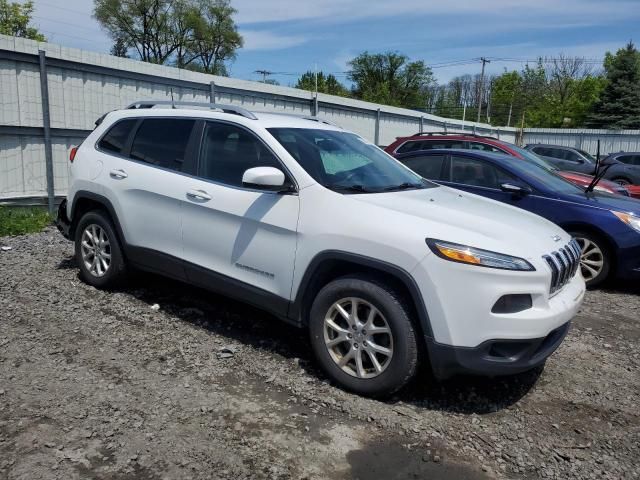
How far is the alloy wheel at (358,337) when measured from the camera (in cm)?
349

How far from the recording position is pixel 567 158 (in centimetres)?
1853

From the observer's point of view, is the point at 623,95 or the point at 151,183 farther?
the point at 623,95

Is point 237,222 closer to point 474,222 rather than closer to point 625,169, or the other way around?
point 474,222

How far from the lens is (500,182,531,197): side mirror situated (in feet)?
21.5

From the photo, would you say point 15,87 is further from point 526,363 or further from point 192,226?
point 526,363

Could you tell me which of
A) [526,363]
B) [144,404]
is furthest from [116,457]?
[526,363]

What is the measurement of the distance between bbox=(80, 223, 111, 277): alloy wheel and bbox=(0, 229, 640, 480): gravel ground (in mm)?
431

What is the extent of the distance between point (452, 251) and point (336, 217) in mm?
813

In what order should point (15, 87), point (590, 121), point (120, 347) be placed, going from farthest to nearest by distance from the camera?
1. point (590, 121)
2. point (15, 87)
3. point (120, 347)

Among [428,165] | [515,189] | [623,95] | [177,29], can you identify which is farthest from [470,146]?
[177,29]

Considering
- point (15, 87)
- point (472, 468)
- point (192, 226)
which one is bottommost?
point (472, 468)

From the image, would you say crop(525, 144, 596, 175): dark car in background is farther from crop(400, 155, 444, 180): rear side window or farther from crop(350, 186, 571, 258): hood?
crop(350, 186, 571, 258): hood

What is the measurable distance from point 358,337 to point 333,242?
634mm

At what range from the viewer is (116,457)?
2.87m
